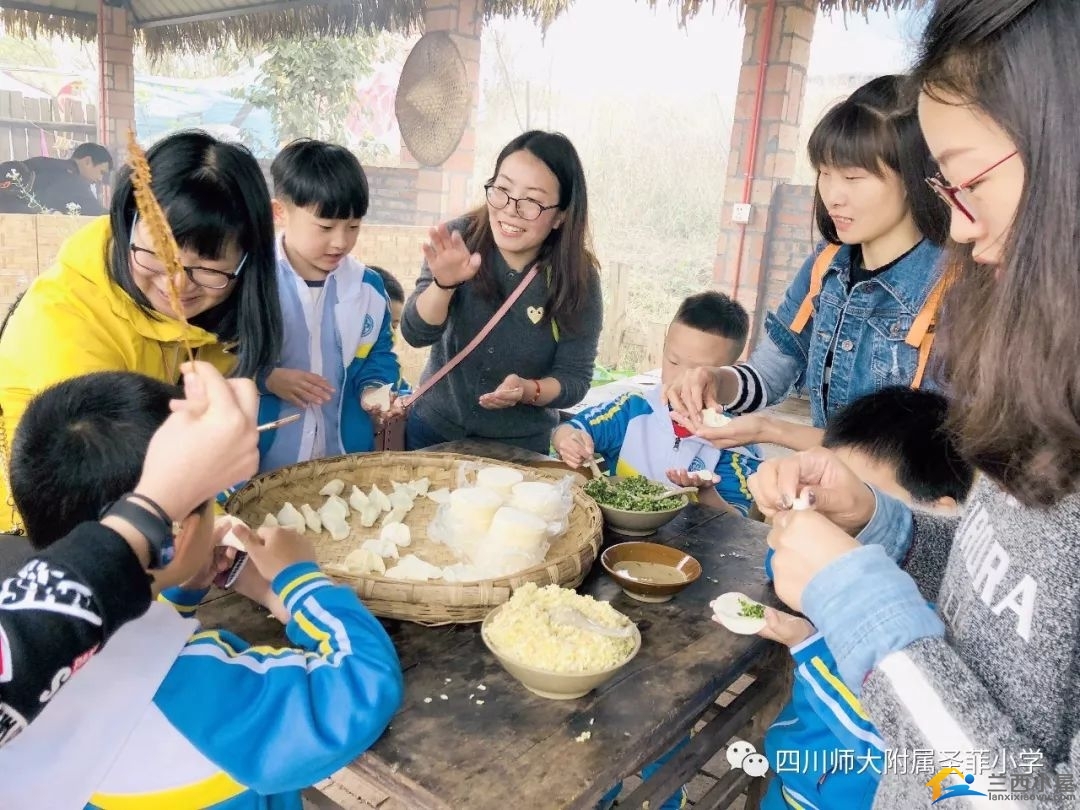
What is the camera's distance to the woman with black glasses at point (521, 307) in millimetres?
3102

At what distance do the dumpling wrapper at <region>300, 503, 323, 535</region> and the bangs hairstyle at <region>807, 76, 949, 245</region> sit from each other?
1.91m

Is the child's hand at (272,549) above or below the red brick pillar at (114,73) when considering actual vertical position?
below

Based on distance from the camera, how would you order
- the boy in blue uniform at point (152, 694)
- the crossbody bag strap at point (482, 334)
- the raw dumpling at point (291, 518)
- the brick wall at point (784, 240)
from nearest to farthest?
the boy in blue uniform at point (152, 694) → the raw dumpling at point (291, 518) → the crossbody bag strap at point (482, 334) → the brick wall at point (784, 240)

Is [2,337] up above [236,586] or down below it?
above

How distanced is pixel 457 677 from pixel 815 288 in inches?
76.1

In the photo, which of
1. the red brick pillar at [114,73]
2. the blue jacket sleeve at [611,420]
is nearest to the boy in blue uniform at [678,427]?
the blue jacket sleeve at [611,420]

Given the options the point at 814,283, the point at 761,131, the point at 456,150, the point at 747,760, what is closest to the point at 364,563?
the point at 747,760

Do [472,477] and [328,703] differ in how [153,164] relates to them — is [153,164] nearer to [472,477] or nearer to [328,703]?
[472,477]

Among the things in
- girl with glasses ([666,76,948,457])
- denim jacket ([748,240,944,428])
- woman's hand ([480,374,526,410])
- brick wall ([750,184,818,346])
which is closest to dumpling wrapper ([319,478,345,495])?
woman's hand ([480,374,526,410])

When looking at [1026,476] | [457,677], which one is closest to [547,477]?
[457,677]

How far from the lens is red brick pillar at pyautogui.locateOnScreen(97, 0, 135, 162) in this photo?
7836 mm

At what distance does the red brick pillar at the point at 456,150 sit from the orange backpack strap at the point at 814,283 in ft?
16.3

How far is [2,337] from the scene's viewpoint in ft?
6.37

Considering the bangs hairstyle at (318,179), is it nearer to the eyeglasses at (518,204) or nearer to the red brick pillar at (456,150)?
the eyeglasses at (518,204)
